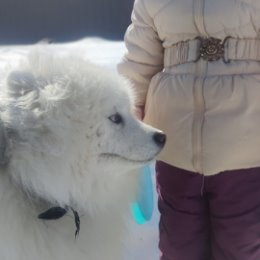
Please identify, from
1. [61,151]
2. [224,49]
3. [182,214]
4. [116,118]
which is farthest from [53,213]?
[224,49]

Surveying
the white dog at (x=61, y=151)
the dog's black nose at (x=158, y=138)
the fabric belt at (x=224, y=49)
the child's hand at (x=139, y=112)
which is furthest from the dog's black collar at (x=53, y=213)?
the fabric belt at (x=224, y=49)

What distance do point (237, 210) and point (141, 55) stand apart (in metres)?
0.53

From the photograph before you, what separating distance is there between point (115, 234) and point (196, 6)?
0.64 meters

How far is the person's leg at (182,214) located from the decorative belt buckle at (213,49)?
343 millimetres

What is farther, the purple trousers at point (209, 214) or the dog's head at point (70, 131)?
the purple trousers at point (209, 214)

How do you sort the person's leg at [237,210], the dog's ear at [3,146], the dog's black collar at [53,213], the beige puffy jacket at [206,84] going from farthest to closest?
the person's leg at [237,210] < the beige puffy jacket at [206,84] < the dog's black collar at [53,213] < the dog's ear at [3,146]

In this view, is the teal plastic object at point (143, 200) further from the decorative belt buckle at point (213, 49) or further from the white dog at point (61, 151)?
the decorative belt buckle at point (213, 49)

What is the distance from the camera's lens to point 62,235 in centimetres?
126

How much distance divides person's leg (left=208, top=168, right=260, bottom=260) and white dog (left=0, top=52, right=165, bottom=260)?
12.0 inches

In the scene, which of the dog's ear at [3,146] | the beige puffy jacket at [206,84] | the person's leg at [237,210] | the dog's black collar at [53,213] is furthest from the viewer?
the person's leg at [237,210]

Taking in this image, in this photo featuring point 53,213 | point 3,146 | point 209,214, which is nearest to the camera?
point 3,146

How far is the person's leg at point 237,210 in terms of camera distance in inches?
57.4

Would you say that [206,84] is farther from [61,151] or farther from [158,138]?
[61,151]

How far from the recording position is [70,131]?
116 cm
